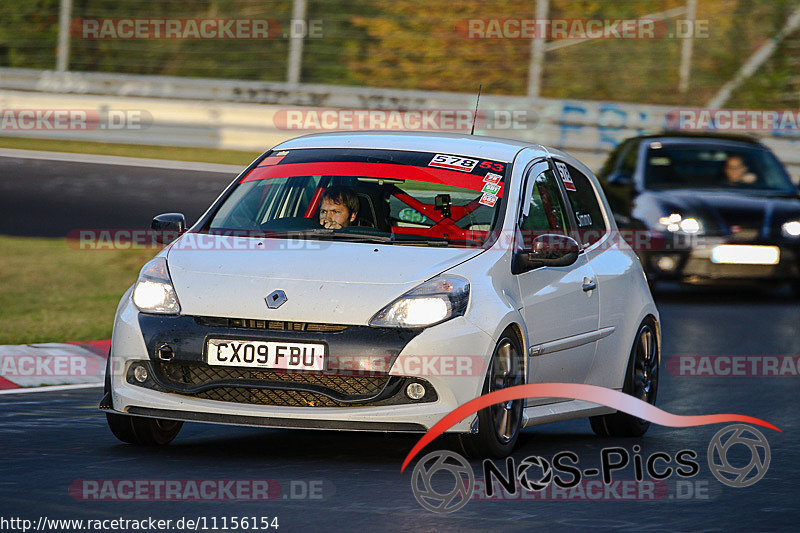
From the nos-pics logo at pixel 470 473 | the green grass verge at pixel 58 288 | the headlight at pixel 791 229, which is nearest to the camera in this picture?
the nos-pics logo at pixel 470 473

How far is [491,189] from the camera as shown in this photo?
310 inches

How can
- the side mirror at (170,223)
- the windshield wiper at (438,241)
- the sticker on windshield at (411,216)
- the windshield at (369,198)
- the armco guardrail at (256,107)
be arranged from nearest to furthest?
the windshield wiper at (438,241), the windshield at (369,198), the sticker on windshield at (411,216), the side mirror at (170,223), the armco guardrail at (256,107)

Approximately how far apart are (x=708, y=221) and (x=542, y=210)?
312 inches

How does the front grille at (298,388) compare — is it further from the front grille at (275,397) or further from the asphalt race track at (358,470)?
the asphalt race track at (358,470)

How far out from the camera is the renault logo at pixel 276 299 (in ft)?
22.4

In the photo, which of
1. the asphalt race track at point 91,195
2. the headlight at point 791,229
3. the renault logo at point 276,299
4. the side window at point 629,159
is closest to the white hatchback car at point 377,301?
the renault logo at point 276,299

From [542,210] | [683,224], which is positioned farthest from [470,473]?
[683,224]

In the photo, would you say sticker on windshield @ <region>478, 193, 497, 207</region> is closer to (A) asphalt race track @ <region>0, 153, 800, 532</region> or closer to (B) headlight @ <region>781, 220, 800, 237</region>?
(A) asphalt race track @ <region>0, 153, 800, 532</region>

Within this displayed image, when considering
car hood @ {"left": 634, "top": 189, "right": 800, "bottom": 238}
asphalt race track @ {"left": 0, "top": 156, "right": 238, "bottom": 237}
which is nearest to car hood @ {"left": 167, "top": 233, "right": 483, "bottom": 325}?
car hood @ {"left": 634, "top": 189, "right": 800, "bottom": 238}

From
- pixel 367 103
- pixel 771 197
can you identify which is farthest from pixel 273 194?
pixel 367 103

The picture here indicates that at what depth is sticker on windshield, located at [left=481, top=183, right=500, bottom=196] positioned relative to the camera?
7859 mm

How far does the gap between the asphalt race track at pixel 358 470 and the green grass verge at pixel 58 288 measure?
7.56ft

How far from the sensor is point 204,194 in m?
22.1

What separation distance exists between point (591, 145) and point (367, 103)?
3610 millimetres
